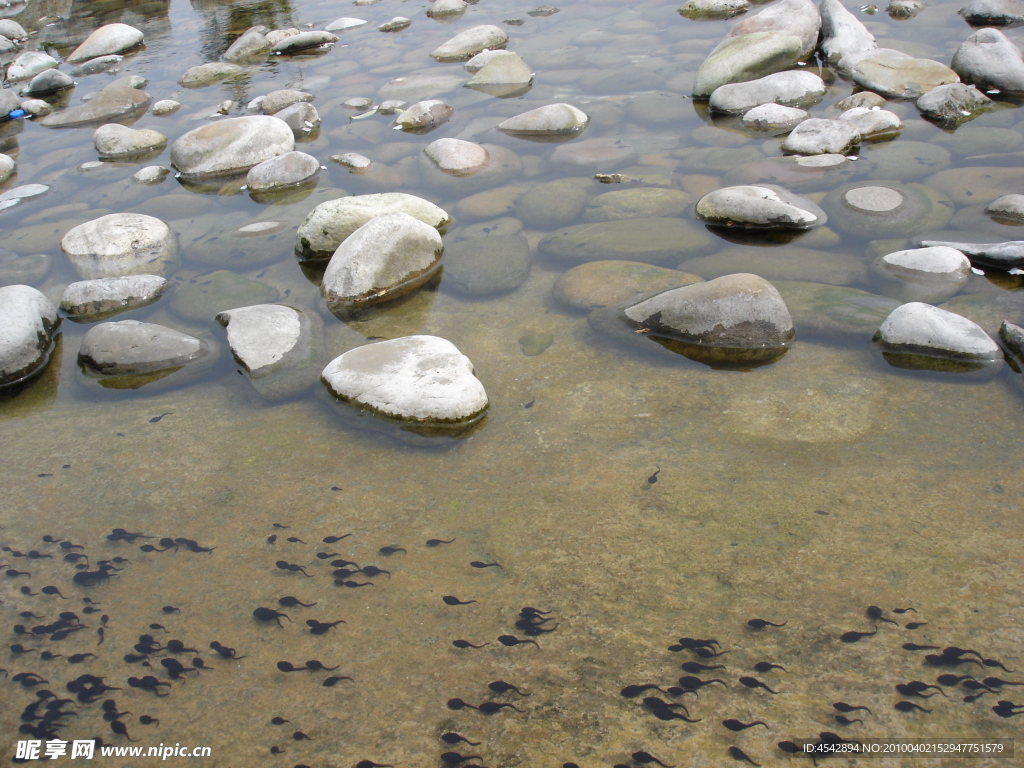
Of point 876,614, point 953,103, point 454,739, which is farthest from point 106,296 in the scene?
point 953,103

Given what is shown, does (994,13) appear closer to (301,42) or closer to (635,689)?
(301,42)

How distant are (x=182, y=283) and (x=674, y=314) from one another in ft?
11.8

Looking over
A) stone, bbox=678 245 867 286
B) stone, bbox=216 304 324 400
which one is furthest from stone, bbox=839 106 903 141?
stone, bbox=216 304 324 400

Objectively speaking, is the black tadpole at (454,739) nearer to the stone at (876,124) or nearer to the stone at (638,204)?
the stone at (638,204)

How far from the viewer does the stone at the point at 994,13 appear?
852 cm

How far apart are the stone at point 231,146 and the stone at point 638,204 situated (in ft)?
11.4

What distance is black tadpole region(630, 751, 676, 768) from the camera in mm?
2100

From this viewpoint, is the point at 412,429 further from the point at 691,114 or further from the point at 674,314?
the point at 691,114

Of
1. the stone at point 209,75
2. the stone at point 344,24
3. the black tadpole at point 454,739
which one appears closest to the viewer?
the black tadpole at point 454,739

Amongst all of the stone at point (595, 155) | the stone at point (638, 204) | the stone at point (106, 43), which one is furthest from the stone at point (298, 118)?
the stone at point (106, 43)

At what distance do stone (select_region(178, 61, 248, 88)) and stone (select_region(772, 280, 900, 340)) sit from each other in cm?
855

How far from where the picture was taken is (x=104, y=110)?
889cm

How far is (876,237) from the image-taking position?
489cm

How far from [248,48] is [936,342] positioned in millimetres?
10213
